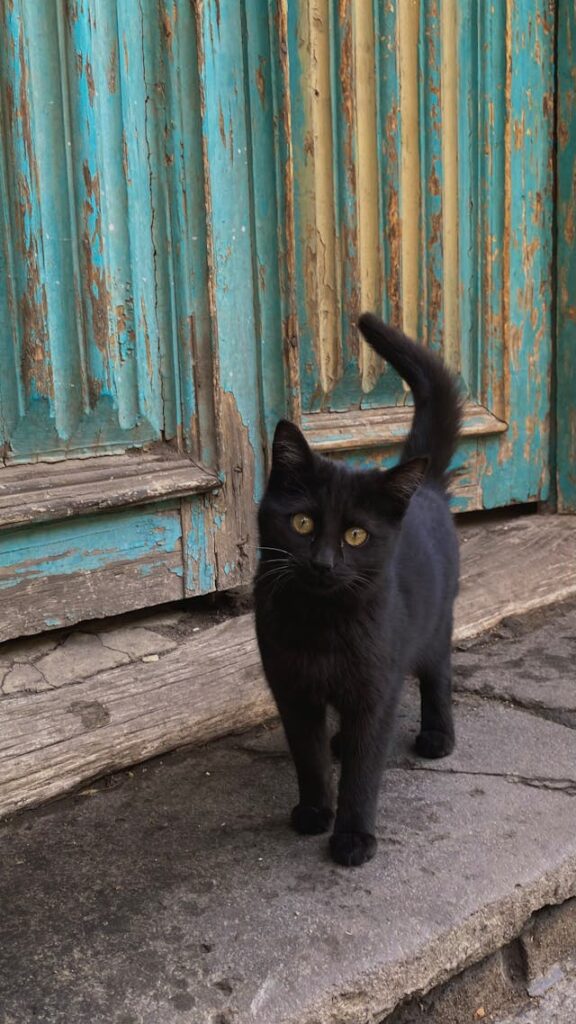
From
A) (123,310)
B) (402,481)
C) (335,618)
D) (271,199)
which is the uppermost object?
(271,199)

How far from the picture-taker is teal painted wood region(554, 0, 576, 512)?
3123mm

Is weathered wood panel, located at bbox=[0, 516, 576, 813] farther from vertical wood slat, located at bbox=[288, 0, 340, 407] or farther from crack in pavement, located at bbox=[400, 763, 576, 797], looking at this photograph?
vertical wood slat, located at bbox=[288, 0, 340, 407]

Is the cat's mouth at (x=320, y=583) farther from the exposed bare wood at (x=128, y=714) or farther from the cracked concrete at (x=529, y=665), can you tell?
the cracked concrete at (x=529, y=665)

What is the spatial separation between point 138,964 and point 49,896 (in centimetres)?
25

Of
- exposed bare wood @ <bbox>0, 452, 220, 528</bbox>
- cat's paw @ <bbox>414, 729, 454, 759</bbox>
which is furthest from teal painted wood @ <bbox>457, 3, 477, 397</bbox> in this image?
cat's paw @ <bbox>414, 729, 454, 759</bbox>

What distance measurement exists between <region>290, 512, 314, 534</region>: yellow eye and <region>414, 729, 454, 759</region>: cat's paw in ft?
2.07

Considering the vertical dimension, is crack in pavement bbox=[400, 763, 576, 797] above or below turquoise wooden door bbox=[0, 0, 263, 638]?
below

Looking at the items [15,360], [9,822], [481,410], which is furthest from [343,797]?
[481,410]

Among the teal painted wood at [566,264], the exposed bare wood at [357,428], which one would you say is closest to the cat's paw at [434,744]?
the exposed bare wood at [357,428]

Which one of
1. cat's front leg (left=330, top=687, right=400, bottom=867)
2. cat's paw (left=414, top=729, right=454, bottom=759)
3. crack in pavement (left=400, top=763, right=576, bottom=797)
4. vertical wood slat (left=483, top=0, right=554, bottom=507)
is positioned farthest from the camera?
vertical wood slat (left=483, top=0, right=554, bottom=507)

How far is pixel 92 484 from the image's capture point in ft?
6.98

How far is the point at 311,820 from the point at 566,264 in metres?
2.27

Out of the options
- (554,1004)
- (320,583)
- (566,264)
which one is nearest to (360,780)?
(320,583)

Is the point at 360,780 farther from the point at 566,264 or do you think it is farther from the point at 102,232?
the point at 566,264
